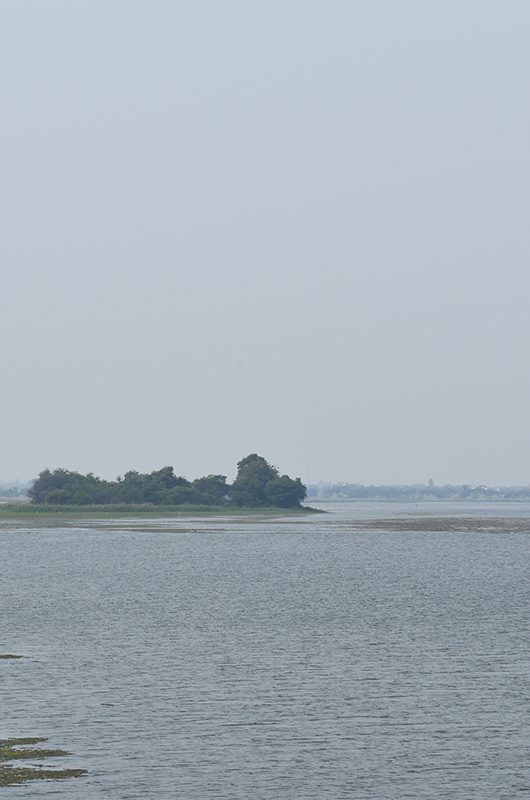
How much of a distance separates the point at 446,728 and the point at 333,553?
82604 mm

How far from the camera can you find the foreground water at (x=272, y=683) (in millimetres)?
31547

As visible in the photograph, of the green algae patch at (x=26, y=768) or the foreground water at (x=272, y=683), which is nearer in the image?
the green algae patch at (x=26, y=768)

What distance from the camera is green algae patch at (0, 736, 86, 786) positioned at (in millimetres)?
30344

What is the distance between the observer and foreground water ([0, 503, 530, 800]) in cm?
3155

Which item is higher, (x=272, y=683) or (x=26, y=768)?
(x=272, y=683)

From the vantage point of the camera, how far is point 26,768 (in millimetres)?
31297

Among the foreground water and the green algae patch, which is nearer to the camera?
the green algae patch

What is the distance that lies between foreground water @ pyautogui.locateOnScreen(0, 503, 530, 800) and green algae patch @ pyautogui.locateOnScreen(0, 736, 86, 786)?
488mm

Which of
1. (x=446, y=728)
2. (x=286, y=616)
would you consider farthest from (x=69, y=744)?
(x=286, y=616)

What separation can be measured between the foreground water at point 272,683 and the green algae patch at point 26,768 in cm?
49

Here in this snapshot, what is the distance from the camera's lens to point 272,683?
43.6 meters

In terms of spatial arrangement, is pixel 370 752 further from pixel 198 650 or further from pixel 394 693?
pixel 198 650

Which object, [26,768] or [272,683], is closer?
[26,768]

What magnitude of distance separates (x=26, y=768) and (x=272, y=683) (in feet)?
44.6
